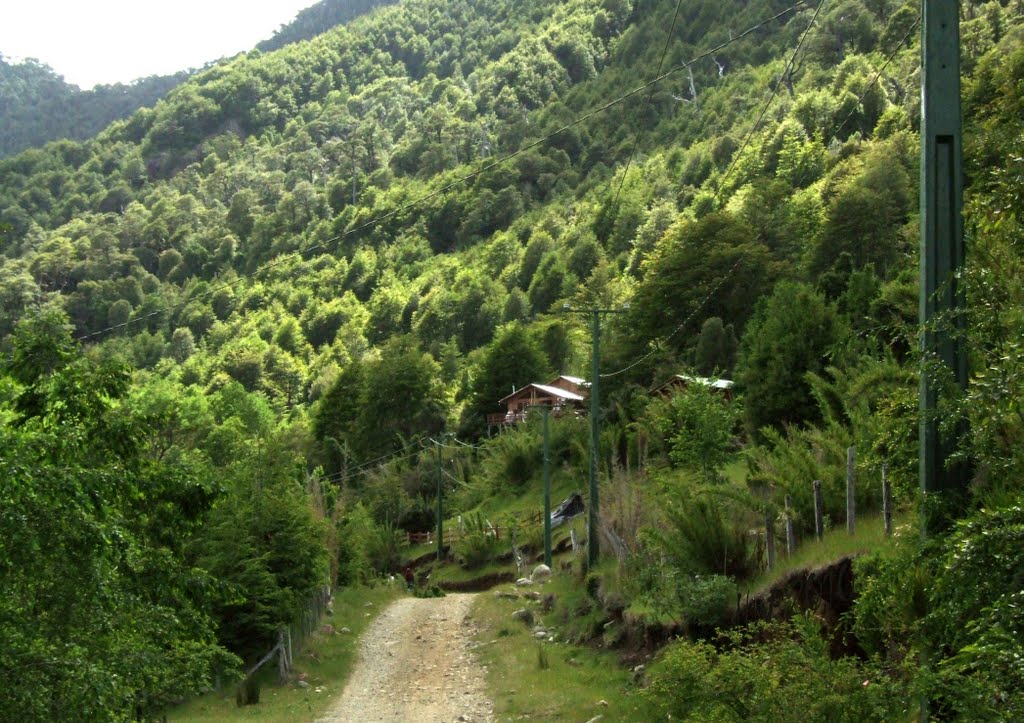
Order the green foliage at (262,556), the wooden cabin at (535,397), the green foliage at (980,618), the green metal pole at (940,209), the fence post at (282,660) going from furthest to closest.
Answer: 1. the wooden cabin at (535,397)
2. the green foliage at (262,556)
3. the fence post at (282,660)
4. the green metal pole at (940,209)
5. the green foliage at (980,618)

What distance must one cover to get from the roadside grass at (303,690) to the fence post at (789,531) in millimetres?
8313

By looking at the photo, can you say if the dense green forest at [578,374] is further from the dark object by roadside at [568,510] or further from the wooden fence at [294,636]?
the dark object by roadside at [568,510]

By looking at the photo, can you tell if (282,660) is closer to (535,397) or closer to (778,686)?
(778,686)

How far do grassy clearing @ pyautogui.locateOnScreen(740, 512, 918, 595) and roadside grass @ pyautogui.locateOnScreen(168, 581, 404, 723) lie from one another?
7.94m

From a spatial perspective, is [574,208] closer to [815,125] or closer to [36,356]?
[815,125]

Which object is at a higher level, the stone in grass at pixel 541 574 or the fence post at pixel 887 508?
the fence post at pixel 887 508

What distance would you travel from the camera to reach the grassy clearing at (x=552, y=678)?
1706 cm

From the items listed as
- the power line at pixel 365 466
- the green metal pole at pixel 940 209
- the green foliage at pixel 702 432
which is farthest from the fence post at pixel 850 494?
the power line at pixel 365 466

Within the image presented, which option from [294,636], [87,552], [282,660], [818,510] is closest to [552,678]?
[282,660]

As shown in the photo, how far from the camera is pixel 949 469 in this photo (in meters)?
8.92

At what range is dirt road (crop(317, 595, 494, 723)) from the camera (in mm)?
19062

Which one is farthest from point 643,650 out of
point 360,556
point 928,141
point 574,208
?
point 574,208

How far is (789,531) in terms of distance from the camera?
53.2 ft

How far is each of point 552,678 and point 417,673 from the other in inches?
156
